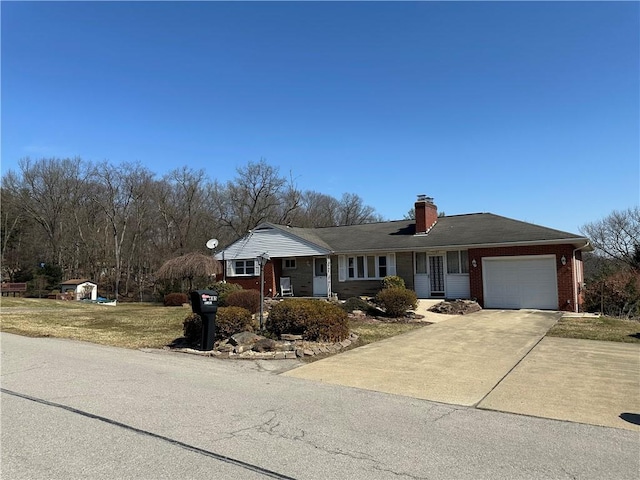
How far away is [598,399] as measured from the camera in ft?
21.1

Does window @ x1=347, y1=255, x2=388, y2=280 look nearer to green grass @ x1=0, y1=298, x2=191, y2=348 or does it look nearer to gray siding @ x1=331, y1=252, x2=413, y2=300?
gray siding @ x1=331, y1=252, x2=413, y2=300

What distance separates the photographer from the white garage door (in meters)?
19.8

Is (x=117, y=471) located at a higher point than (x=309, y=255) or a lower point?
lower

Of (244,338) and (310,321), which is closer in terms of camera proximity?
(244,338)

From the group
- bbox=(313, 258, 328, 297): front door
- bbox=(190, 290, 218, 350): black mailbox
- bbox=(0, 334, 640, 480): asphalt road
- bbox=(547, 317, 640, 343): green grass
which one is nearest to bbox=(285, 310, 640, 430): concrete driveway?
bbox=(0, 334, 640, 480): asphalt road

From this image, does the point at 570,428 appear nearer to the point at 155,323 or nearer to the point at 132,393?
the point at 132,393

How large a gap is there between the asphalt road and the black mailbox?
281cm

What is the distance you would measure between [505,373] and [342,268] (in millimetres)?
17749

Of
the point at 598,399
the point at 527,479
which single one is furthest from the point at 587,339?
the point at 527,479

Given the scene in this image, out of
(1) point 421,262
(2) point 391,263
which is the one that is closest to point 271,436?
(1) point 421,262

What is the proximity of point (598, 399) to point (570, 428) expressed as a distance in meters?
1.60

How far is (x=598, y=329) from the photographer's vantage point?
13.6 m

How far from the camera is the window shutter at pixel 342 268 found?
2566 cm

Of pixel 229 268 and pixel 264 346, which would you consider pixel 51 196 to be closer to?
pixel 229 268
